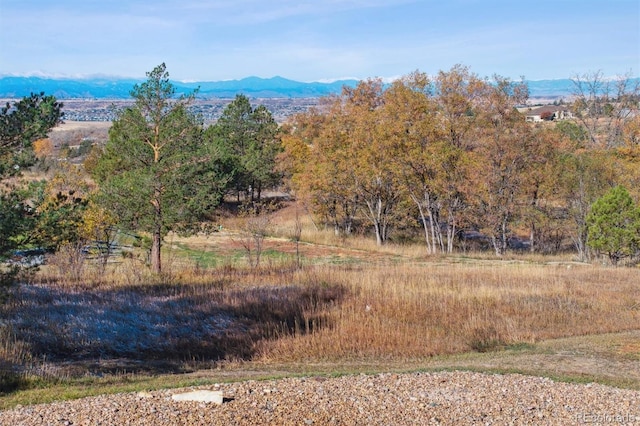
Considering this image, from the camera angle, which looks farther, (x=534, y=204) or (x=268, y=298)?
(x=534, y=204)

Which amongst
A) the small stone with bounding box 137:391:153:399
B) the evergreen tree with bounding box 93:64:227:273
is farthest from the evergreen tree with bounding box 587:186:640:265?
the small stone with bounding box 137:391:153:399

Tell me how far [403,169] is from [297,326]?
2228 centimetres

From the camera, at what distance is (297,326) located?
14570mm

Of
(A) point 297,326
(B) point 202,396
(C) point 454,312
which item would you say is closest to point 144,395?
(B) point 202,396

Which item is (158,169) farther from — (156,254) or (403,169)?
(403,169)

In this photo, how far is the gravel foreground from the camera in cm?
751

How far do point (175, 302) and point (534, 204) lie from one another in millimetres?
27812

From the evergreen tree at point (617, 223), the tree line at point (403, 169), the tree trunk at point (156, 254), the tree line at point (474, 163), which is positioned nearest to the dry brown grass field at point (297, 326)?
the tree trunk at point (156, 254)

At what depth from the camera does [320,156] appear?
42.2 metres

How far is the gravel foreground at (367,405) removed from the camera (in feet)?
24.6

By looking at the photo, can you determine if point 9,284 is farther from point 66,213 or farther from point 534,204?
point 534,204

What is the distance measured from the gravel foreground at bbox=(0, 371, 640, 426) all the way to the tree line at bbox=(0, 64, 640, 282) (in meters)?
10.4

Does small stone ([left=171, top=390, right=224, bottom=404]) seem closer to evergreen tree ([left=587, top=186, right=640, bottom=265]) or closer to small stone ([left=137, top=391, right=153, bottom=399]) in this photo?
small stone ([left=137, top=391, right=153, bottom=399])

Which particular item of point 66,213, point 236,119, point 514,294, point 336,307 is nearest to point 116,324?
point 66,213
